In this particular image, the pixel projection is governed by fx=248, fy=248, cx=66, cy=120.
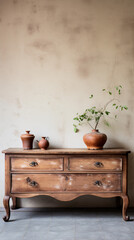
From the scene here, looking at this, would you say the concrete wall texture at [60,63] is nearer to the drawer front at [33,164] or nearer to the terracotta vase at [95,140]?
the terracotta vase at [95,140]

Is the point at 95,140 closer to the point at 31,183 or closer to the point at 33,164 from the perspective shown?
the point at 33,164

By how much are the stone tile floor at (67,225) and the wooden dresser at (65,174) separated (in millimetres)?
193

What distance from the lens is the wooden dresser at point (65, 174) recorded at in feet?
9.31

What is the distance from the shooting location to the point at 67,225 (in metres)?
2.76

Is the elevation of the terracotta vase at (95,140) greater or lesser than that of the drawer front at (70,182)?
greater

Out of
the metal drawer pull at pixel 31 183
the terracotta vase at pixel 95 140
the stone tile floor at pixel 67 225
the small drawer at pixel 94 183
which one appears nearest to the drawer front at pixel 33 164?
the metal drawer pull at pixel 31 183

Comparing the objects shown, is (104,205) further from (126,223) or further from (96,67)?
(96,67)

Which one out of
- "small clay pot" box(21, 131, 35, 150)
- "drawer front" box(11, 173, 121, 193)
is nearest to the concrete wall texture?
"small clay pot" box(21, 131, 35, 150)

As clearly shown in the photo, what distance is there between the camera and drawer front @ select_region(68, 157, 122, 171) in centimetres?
285

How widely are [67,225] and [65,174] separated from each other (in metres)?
0.56

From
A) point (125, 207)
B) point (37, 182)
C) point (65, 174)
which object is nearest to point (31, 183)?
point (37, 182)

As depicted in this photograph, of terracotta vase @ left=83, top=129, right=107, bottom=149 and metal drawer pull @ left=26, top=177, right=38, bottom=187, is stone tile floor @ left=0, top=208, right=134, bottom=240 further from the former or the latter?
terracotta vase @ left=83, top=129, right=107, bottom=149

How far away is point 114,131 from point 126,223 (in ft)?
3.74

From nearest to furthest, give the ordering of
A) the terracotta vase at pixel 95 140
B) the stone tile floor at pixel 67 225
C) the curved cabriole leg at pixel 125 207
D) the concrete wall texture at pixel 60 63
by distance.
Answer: the stone tile floor at pixel 67 225
the curved cabriole leg at pixel 125 207
the terracotta vase at pixel 95 140
the concrete wall texture at pixel 60 63
